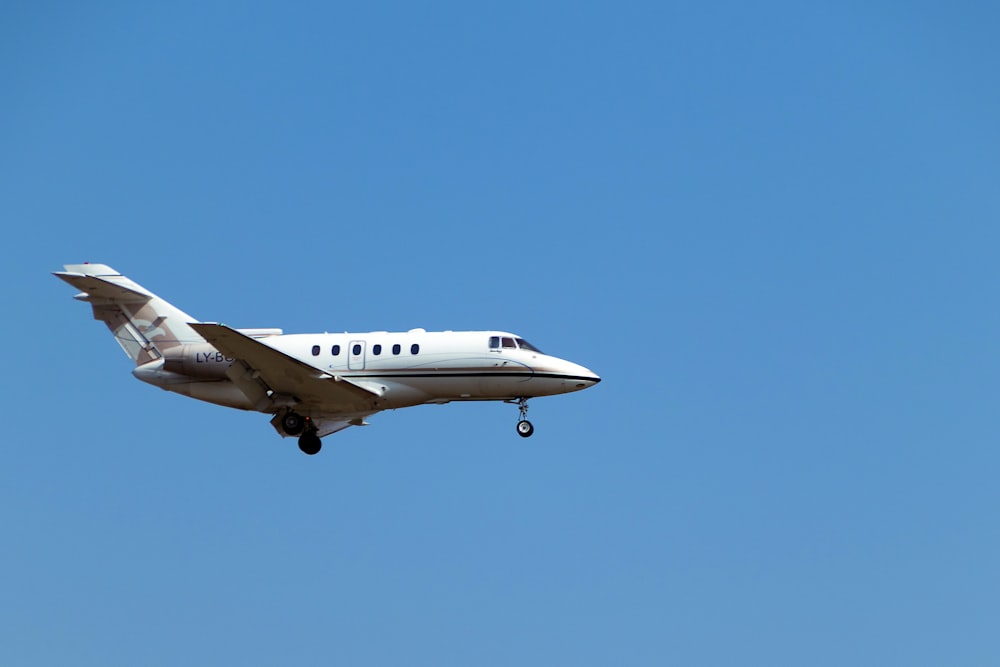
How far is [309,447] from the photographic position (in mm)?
39125

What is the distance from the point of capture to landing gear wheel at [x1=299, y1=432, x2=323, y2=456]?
1538 inches

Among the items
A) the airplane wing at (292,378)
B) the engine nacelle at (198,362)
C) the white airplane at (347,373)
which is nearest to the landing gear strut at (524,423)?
the white airplane at (347,373)

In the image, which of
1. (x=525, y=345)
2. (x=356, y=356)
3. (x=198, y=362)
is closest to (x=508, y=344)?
(x=525, y=345)

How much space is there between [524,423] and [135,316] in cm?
1296

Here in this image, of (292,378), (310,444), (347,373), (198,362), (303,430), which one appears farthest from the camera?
(310,444)

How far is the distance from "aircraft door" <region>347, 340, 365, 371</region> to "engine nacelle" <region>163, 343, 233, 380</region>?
3.53 meters

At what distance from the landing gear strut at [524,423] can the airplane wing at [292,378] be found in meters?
4.24

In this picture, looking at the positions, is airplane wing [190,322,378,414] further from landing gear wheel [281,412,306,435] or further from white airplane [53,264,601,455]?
landing gear wheel [281,412,306,435]

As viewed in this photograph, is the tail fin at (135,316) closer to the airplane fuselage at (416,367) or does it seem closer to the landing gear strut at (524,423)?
the airplane fuselage at (416,367)

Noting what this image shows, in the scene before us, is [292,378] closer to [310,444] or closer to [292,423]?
[292,423]

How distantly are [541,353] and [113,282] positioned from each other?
45.9ft

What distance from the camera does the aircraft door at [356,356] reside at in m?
38.0

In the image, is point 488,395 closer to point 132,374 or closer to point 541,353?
point 541,353

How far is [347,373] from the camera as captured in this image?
125 feet
